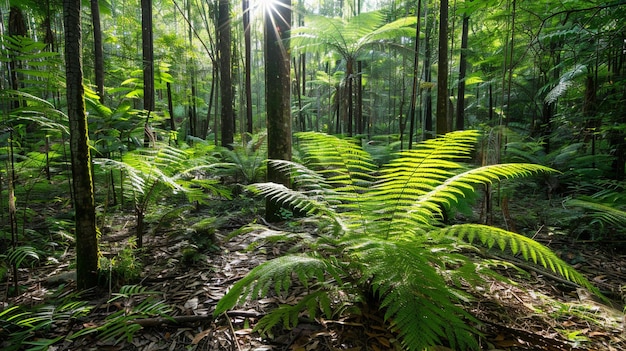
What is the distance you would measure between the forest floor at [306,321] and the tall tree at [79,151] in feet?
0.79

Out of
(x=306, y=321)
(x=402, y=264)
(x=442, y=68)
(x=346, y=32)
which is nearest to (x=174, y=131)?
(x=346, y=32)

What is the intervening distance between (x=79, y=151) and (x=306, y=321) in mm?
1752

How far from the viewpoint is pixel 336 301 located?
1.76 m

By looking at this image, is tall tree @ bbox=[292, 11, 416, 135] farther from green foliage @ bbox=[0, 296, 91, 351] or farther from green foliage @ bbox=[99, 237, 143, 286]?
green foliage @ bbox=[0, 296, 91, 351]

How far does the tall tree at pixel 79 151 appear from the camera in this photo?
1813mm

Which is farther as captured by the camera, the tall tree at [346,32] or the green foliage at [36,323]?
the tall tree at [346,32]

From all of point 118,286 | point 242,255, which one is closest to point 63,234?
point 118,286

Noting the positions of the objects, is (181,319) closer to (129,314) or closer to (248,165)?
(129,314)

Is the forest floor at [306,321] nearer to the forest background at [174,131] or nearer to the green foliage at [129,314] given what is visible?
the green foliage at [129,314]

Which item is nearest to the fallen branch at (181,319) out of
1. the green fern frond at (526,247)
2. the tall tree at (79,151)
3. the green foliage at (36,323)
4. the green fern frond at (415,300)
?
the green foliage at (36,323)

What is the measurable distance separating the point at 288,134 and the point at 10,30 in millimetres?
5073

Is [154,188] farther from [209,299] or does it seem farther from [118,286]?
[209,299]

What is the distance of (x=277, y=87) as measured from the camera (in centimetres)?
349

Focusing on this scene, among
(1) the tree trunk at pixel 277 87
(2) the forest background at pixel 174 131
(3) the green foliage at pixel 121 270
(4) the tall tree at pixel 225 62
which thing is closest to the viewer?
(3) the green foliage at pixel 121 270
